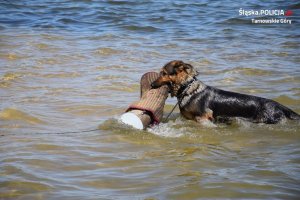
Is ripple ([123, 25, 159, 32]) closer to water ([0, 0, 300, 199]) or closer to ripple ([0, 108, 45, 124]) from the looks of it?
water ([0, 0, 300, 199])

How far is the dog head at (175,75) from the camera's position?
695cm

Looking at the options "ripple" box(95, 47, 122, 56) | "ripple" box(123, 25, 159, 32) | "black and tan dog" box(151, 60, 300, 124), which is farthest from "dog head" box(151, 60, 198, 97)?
"ripple" box(123, 25, 159, 32)

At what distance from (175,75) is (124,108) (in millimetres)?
1159

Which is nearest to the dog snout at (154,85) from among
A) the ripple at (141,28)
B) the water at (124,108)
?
the water at (124,108)

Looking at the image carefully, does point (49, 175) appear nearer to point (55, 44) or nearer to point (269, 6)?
point (55, 44)

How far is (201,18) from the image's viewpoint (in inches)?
723

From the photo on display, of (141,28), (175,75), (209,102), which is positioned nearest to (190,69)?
(175,75)

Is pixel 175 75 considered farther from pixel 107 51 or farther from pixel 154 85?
pixel 107 51

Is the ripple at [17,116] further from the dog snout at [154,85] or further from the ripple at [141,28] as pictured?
the ripple at [141,28]

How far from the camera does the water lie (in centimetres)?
434

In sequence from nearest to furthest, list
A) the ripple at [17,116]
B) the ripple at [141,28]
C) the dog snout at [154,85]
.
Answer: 1. the ripple at [17,116]
2. the dog snout at [154,85]
3. the ripple at [141,28]

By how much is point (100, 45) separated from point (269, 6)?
10576 mm

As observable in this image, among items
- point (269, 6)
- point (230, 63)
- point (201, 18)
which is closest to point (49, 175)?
point (230, 63)

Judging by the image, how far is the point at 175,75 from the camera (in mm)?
7016
